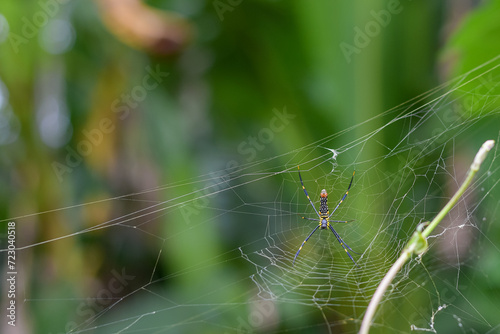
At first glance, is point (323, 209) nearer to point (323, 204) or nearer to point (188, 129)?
point (323, 204)

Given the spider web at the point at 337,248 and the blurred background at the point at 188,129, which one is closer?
the spider web at the point at 337,248

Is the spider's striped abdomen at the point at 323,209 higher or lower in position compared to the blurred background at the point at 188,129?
lower

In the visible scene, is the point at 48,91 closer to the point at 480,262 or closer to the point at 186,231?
the point at 186,231

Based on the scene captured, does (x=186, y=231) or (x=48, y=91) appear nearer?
(x=186, y=231)

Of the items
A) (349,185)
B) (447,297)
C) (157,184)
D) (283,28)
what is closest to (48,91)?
(157,184)

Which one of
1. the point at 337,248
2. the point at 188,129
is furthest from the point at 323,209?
the point at 188,129

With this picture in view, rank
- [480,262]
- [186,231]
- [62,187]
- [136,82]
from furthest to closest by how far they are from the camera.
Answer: [136,82] < [62,187] < [186,231] < [480,262]
